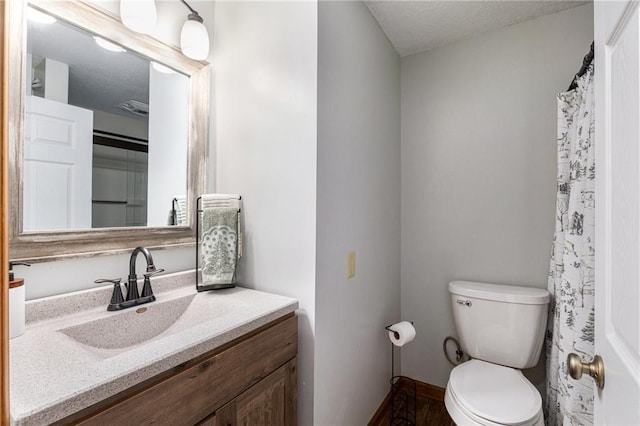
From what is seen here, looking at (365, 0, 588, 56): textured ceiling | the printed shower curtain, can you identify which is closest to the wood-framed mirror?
(365, 0, 588, 56): textured ceiling

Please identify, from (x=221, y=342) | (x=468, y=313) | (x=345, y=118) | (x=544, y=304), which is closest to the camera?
(x=221, y=342)

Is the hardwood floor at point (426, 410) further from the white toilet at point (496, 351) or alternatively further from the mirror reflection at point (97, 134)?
the mirror reflection at point (97, 134)

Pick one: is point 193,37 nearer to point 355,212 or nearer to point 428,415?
point 355,212

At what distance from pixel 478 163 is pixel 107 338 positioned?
2.06 meters

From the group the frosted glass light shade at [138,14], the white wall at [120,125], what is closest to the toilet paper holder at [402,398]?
the white wall at [120,125]

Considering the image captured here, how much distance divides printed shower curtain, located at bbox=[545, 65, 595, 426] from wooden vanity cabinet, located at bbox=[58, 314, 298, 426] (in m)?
0.98

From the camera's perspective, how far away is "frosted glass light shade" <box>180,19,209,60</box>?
Result: 4.29ft

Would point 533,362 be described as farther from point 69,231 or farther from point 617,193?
point 69,231

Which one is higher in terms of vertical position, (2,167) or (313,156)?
(313,156)

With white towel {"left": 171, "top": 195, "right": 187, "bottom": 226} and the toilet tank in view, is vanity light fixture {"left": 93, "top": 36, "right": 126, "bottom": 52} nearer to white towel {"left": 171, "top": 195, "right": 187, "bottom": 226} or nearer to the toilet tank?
white towel {"left": 171, "top": 195, "right": 187, "bottom": 226}

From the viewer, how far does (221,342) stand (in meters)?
0.88

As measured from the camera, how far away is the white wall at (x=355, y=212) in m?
1.28

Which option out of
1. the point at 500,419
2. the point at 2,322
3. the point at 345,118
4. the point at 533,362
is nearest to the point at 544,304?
the point at 533,362

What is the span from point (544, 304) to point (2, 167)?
2055mm
